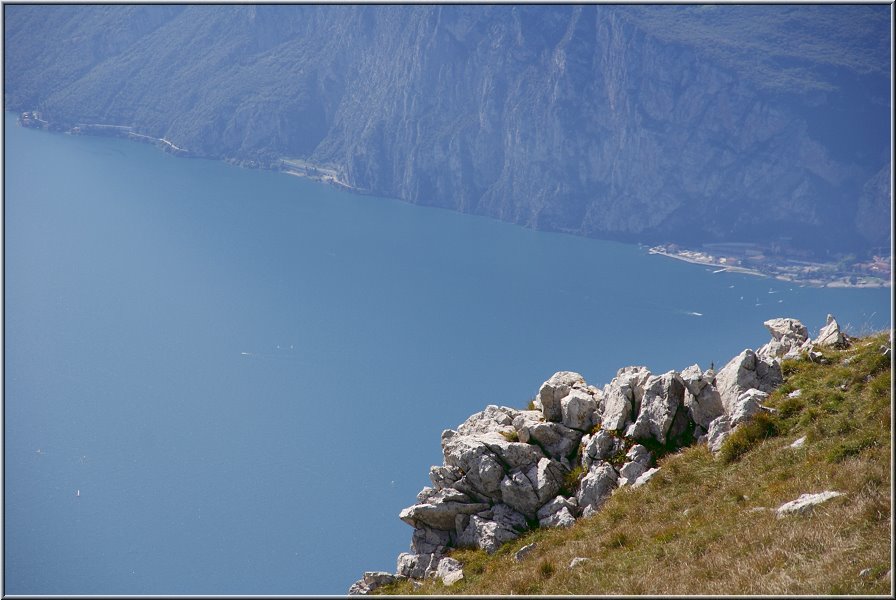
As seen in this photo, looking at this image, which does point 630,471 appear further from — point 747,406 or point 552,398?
point 552,398

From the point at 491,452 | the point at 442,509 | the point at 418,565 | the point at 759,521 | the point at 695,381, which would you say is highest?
the point at 695,381

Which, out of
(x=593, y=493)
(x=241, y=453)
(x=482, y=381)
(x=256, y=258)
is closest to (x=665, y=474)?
(x=593, y=493)

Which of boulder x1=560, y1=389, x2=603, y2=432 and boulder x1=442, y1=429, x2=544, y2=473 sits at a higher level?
boulder x1=560, y1=389, x2=603, y2=432

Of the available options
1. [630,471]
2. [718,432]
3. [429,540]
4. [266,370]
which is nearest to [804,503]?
[718,432]

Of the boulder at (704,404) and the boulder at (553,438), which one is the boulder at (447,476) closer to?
the boulder at (553,438)

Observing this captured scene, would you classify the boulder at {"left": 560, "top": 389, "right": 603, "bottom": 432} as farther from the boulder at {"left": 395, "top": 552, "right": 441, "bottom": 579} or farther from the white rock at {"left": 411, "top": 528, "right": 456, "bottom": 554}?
the boulder at {"left": 395, "top": 552, "right": 441, "bottom": 579}

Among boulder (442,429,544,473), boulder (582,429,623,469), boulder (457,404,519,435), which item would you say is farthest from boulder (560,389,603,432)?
boulder (457,404,519,435)

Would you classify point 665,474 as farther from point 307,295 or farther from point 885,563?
point 307,295
